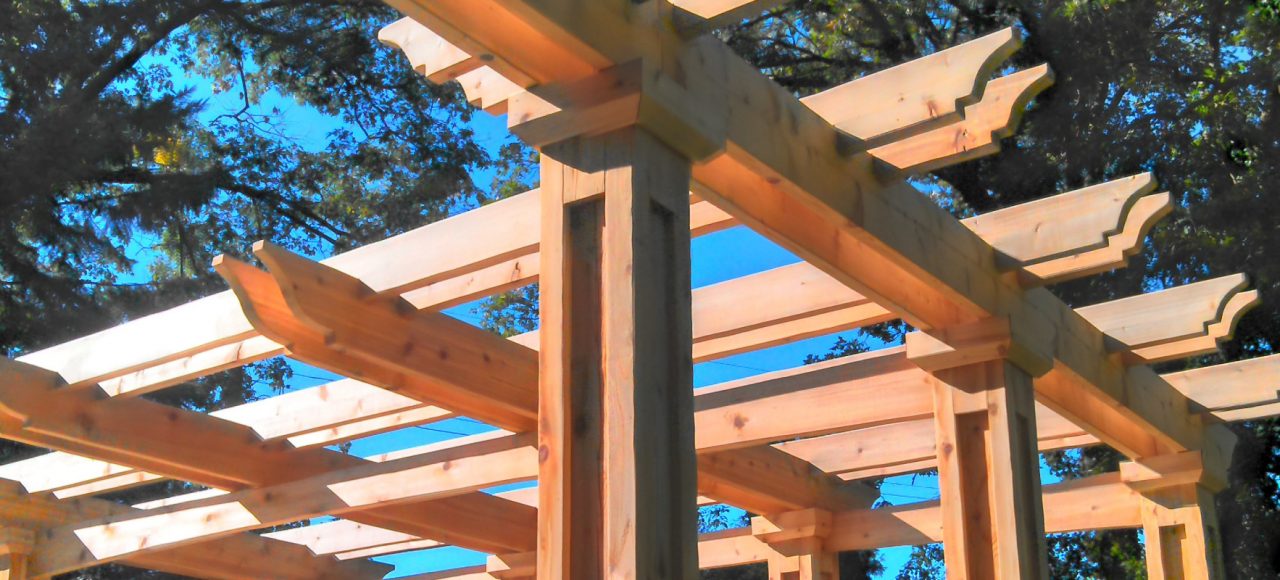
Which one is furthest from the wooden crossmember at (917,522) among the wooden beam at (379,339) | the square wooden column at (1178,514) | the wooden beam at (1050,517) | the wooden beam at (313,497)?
the wooden beam at (379,339)

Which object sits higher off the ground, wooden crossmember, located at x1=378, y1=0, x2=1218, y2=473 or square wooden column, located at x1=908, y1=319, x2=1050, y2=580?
wooden crossmember, located at x1=378, y1=0, x2=1218, y2=473

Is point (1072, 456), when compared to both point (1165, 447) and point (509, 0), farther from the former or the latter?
point (509, 0)

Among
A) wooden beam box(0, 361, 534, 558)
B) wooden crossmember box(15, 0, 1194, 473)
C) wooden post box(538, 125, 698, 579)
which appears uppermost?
wooden crossmember box(15, 0, 1194, 473)

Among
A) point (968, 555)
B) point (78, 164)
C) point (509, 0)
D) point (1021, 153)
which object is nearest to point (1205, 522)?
point (968, 555)

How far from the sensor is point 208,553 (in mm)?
7656

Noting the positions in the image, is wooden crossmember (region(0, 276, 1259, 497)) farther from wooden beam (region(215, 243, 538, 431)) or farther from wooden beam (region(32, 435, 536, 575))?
wooden beam (region(215, 243, 538, 431))

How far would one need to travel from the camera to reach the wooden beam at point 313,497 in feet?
19.7

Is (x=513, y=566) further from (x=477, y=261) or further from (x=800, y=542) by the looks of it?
(x=477, y=261)

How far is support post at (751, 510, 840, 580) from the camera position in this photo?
279 inches

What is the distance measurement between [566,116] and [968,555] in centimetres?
233

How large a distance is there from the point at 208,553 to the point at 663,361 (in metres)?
5.44

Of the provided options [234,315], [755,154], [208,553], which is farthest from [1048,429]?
[208,553]

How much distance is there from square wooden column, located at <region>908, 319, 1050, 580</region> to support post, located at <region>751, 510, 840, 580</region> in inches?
92.0

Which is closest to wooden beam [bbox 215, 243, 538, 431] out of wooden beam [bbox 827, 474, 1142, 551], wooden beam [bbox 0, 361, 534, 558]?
wooden beam [bbox 0, 361, 534, 558]
